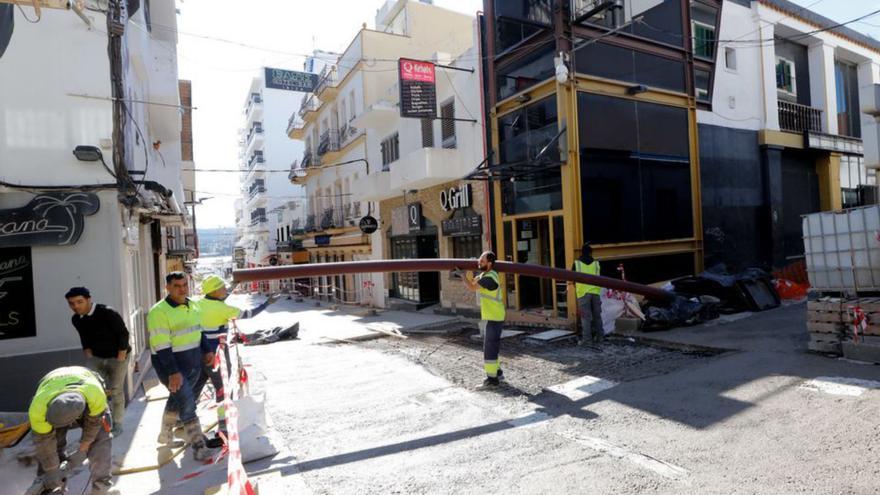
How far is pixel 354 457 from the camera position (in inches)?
199

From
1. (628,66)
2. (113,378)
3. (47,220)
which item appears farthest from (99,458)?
(628,66)

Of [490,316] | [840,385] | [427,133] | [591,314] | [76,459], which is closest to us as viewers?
[76,459]

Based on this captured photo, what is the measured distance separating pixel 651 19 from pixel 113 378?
1398cm

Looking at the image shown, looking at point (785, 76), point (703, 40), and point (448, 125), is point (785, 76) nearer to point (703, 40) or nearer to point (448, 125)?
point (703, 40)

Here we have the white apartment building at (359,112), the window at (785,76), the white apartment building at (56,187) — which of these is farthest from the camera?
the white apartment building at (359,112)

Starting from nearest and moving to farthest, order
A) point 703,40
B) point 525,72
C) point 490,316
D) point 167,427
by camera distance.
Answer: point 167,427 < point 490,316 < point 525,72 < point 703,40

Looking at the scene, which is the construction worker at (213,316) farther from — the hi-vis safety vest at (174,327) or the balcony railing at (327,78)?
the balcony railing at (327,78)

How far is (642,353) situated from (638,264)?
4.62 m

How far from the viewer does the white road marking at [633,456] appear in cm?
425

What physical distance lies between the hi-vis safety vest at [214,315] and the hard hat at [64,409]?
2.02 meters

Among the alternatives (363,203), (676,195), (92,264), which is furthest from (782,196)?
(92,264)

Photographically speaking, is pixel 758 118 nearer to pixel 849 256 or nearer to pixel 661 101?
pixel 661 101

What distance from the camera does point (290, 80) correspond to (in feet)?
96.4

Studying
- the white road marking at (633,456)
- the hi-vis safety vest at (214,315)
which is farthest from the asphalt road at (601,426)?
the hi-vis safety vest at (214,315)
